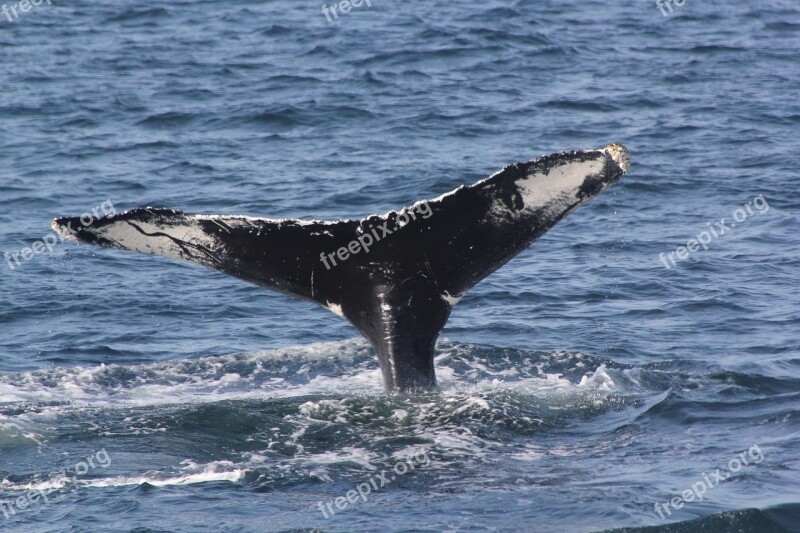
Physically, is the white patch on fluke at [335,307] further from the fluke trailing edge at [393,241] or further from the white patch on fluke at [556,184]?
the white patch on fluke at [556,184]

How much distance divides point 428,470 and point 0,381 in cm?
429

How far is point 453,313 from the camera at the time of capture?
40.8 ft

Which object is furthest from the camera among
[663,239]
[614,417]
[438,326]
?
[663,239]

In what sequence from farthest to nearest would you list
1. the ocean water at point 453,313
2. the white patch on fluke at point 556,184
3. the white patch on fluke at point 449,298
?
the white patch on fluke at point 449,298 < the ocean water at point 453,313 < the white patch on fluke at point 556,184

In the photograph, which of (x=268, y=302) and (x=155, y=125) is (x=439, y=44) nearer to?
(x=155, y=125)

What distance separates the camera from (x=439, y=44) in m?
24.7

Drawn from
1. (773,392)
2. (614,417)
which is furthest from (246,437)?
(773,392)

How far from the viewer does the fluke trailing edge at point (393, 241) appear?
7141 mm

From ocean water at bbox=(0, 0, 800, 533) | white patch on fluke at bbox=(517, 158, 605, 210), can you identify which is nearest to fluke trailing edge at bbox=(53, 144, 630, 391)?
white patch on fluke at bbox=(517, 158, 605, 210)

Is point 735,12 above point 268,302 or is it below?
above

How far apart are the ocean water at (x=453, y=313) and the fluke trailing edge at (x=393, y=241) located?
901 mm

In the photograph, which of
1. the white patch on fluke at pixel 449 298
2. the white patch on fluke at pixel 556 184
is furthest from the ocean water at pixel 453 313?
the white patch on fluke at pixel 556 184

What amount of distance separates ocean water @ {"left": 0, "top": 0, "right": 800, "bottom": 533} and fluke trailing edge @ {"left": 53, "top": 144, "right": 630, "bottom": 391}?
90cm

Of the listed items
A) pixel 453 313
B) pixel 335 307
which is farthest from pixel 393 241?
pixel 453 313
